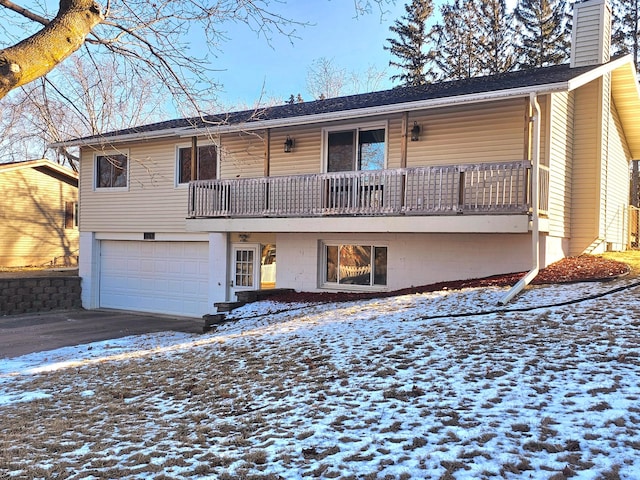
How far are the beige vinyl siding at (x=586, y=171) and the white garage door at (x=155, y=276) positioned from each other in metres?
9.76

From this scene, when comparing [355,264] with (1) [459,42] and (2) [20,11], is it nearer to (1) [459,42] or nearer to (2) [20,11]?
(2) [20,11]

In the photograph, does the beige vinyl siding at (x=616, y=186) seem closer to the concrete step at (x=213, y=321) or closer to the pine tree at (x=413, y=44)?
the concrete step at (x=213, y=321)

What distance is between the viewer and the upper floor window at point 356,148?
12.6 meters

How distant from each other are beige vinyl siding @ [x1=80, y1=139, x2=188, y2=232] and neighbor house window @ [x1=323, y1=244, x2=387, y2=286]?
4.68 meters

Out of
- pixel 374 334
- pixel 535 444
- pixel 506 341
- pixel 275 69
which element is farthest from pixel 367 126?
pixel 535 444

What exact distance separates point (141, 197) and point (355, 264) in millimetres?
7256

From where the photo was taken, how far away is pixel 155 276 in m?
15.7

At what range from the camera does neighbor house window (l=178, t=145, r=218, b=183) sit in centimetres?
1498

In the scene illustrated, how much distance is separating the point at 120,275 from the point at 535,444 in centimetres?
1520

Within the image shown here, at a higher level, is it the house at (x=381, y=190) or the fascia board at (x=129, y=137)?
the fascia board at (x=129, y=137)

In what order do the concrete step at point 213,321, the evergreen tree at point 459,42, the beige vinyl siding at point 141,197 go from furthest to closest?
the evergreen tree at point 459,42 → the beige vinyl siding at point 141,197 → the concrete step at point 213,321

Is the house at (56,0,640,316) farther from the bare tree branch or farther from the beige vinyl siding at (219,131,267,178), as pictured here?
the bare tree branch

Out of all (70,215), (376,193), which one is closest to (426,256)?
(376,193)

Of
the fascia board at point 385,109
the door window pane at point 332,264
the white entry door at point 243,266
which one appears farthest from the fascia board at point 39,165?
the door window pane at point 332,264
